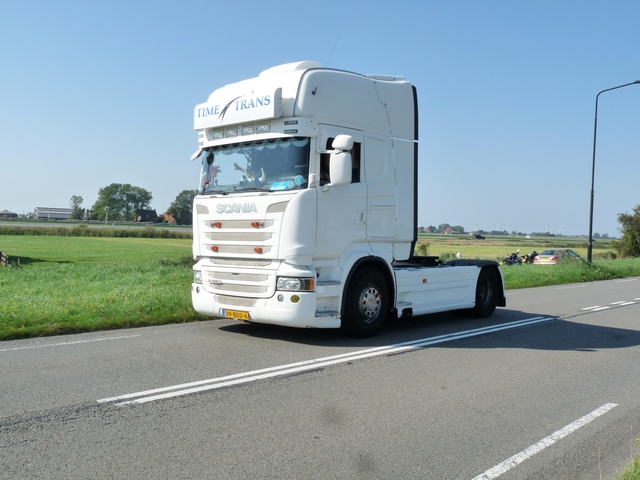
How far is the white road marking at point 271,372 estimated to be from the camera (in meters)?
5.54

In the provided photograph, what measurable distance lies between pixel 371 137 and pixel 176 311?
15.1 feet

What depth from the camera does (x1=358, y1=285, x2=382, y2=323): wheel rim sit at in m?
8.88

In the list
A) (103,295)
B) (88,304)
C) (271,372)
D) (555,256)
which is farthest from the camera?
(555,256)

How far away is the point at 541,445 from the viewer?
4734 millimetres

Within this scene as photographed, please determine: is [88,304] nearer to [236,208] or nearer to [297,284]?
[236,208]

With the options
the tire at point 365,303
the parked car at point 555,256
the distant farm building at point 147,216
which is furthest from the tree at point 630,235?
the distant farm building at point 147,216

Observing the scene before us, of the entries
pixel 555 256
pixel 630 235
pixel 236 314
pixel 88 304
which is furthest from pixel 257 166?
pixel 630 235

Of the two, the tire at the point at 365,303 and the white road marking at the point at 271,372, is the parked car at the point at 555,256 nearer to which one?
the white road marking at the point at 271,372

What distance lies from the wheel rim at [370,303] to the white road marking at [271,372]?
24.5 inches

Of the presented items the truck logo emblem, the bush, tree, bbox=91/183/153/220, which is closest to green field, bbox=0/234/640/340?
the truck logo emblem

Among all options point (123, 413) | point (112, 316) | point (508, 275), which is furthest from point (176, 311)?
point (508, 275)

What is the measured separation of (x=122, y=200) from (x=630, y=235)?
91.4 metres

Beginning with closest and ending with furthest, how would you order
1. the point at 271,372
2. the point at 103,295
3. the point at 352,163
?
the point at 271,372 < the point at 352,163 < the point at 103,295

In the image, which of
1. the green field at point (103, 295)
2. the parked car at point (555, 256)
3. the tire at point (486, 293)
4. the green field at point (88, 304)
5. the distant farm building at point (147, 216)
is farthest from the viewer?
the distant farm building at point (147, 216)
